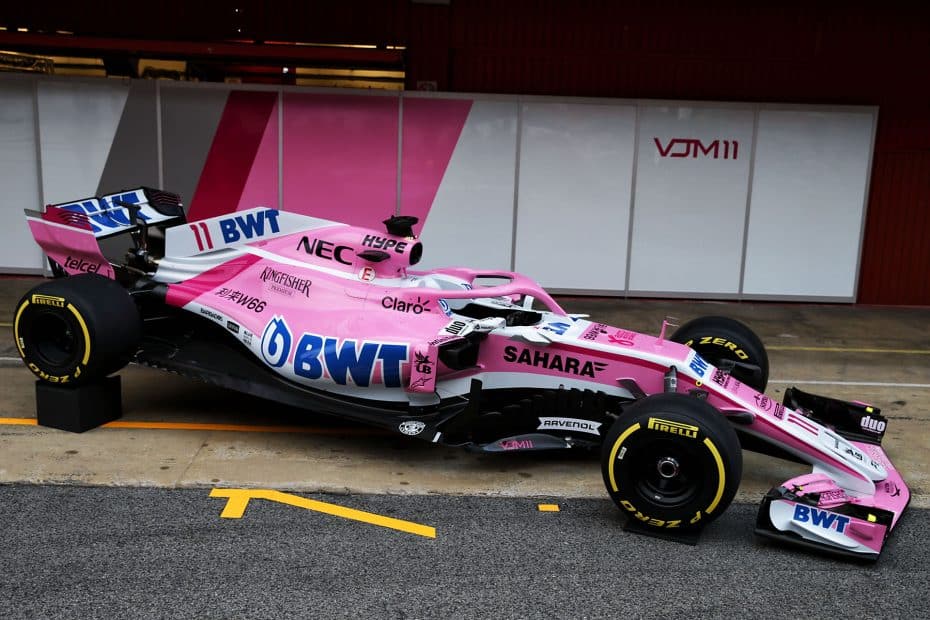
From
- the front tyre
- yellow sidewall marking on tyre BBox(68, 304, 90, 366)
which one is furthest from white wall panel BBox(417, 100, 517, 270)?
the front tyre

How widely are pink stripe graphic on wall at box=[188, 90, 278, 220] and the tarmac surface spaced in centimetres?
482

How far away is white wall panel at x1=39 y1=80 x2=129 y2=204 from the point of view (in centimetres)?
1159

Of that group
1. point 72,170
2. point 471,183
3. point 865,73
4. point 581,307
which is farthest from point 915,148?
point 72,170

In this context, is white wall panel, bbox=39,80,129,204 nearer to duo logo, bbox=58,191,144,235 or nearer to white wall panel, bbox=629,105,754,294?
duo logo, bbox=58,191,144,235

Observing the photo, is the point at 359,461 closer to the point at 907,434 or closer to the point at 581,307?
the point at 907,434

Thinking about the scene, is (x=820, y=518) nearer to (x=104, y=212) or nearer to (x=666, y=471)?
(x=666, y=471)

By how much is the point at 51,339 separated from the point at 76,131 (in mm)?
5960

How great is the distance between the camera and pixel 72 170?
11758 mm

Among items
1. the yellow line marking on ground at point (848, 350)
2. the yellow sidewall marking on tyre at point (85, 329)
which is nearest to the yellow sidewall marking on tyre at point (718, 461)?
the yellow sidewall marking on tyre at point (85, 329)

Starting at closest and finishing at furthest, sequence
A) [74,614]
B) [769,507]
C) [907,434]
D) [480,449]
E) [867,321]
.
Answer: [74,614], [769,507], [480,449], [907,434], [867,321]

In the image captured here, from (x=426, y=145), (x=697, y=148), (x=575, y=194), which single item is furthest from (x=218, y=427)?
(x=697, y=148)

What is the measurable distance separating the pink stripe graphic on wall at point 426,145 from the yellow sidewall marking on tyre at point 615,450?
7.14 m

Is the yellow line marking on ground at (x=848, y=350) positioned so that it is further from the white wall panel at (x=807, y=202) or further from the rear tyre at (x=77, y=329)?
the rear tyre at (x=77, y=329)

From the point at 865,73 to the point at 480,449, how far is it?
913 cm
